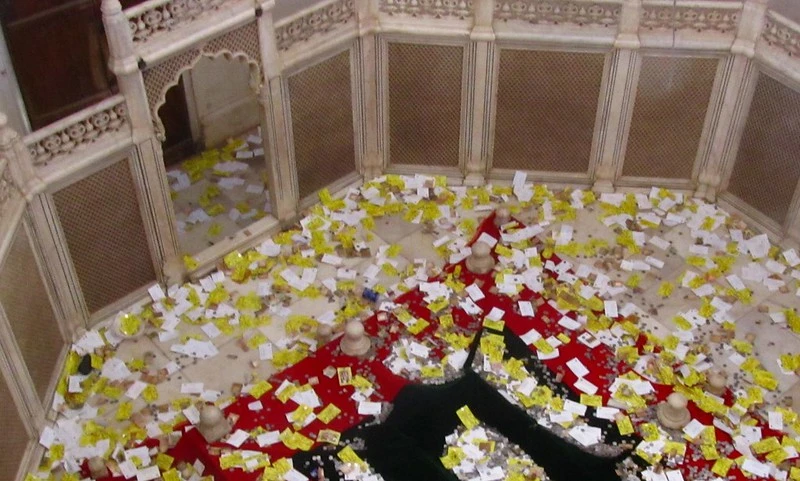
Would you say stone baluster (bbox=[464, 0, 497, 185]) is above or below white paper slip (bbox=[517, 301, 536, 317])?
above

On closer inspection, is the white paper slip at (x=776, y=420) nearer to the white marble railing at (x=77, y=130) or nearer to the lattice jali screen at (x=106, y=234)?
the lattice jali screen at (x=106, y=234)

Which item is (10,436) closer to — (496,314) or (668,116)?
(496,314)

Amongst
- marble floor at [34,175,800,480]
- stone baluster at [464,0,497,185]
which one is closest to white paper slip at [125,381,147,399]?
marble floor at [34,175,800,480]

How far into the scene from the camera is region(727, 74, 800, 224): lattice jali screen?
687cm

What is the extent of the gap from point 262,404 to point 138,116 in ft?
6.52

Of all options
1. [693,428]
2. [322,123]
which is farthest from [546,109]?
[693,428]

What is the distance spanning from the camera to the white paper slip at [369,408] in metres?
6.13

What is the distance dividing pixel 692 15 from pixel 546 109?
1249 mm

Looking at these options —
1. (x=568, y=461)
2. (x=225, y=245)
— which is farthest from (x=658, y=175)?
(x=225, y=245)

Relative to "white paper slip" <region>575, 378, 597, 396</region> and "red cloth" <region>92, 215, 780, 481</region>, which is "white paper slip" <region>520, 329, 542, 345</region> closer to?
"red cloth" <region>92, 215, 780, 481</region>

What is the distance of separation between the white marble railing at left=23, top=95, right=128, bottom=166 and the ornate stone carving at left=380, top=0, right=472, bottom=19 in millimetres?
2118

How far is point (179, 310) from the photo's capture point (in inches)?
269

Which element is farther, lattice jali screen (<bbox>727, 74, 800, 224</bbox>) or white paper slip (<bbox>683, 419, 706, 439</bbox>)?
lattice jali screen (<bbox>727, 74, 800, 224</bbox>)

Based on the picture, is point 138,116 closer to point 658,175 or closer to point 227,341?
point 227,341
